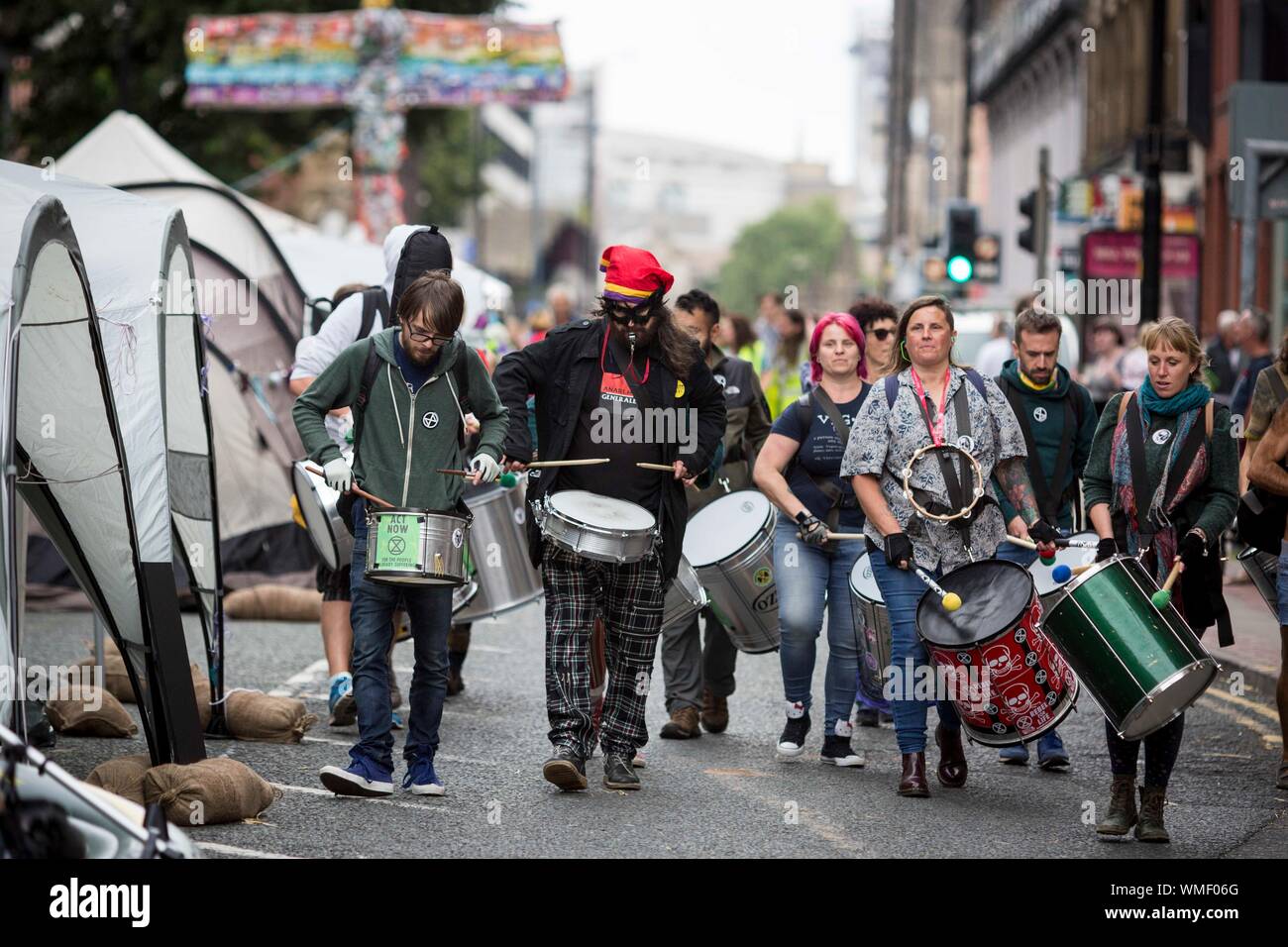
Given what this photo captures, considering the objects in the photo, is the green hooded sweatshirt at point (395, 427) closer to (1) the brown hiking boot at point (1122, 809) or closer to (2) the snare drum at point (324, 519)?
(2) the snare drum at point (324, 519)

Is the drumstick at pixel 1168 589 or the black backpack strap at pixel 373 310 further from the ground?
the black backpack strap at pixel 373 310

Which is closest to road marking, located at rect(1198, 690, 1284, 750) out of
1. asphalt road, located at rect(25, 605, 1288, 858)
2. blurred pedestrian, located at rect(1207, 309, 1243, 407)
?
asphalt road, located at rect(25, 605, 1288, 858)

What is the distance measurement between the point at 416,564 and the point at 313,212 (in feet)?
137

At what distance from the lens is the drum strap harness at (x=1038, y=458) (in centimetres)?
898

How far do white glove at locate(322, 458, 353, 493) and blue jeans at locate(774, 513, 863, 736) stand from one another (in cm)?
226

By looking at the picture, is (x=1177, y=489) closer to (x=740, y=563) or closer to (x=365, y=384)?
(x=740, y=563)

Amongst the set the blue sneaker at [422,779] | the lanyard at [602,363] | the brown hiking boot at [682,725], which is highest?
the lanyard at [602,363]

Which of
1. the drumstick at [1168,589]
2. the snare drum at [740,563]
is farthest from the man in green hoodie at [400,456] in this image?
the drumstick at [1168,589]

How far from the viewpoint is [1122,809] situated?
24.2 feet

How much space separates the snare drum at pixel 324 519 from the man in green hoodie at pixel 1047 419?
9.14 ft

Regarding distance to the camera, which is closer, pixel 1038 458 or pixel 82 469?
pixel 82 469

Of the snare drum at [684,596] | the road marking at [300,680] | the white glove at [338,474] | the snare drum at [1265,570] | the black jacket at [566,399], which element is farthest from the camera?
the road marking at [300,680]

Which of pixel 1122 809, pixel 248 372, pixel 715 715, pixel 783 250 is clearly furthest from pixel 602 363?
pixel 783 250

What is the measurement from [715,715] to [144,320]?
309cm
